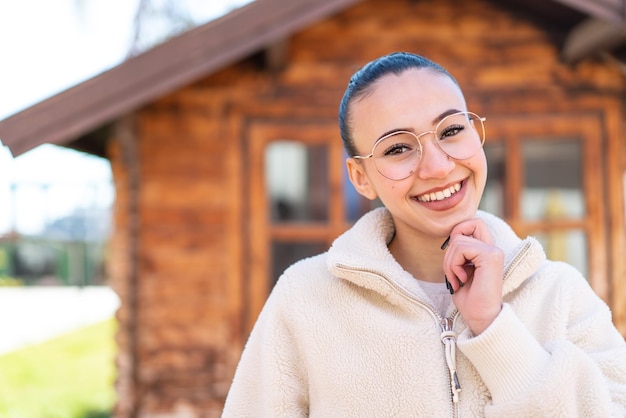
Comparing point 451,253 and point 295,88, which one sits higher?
point 295,88

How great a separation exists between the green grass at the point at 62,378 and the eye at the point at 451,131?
6.02m

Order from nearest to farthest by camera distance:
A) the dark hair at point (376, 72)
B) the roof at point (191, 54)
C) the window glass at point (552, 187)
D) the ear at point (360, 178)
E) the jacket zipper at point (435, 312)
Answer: the jacket zipper at point (435, 312) → the dark hair at point (376, 72) → the ear at point (360, 178) → the roof at point (191, 54) → the window glass at point (552, 187)

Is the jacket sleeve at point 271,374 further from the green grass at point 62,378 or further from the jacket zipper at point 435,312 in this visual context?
the green grass at point 62,378

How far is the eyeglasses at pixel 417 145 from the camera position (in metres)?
1.70

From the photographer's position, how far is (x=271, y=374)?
5.92 ft

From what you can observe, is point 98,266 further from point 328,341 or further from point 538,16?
point 328,341

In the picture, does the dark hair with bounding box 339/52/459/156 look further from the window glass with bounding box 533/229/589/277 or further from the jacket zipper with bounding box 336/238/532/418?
the window glass with bounding box 533/229/589/277

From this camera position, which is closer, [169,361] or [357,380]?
[357,380]

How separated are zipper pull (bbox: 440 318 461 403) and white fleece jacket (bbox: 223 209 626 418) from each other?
14mm

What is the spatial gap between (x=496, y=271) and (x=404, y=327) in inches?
11.0

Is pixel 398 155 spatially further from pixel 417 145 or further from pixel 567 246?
pixel 567 246

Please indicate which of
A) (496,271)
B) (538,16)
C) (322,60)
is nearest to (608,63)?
(538,16)

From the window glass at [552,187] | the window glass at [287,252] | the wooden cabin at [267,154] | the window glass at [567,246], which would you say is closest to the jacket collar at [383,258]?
the wooden cabin at [267,154]

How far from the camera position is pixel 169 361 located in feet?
16.9
